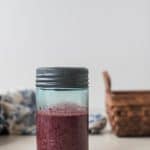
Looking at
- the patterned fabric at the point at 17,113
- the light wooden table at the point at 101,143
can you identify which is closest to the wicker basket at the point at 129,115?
the light wooden table at the point at 101,143

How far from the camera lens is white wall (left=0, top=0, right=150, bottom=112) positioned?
1.03m

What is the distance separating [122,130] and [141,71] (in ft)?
0.97

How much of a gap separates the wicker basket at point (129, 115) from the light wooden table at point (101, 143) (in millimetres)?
19

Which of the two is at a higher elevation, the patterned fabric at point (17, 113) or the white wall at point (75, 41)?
the white wall at point (75, 41)

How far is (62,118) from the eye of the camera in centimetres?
54

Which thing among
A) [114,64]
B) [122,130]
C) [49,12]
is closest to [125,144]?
[122,130]

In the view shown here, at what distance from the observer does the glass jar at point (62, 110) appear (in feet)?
1.78

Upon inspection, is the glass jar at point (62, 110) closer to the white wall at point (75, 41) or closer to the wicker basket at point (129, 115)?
the wicker basket at point (129, 115)

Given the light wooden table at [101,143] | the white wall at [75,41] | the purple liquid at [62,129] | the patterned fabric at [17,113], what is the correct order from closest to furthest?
the purple liquid at [62,129], the light wooden table at [101,143], the patterned fabric at [17,113], the white wall at [75,41]

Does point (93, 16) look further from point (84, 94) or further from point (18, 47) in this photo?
point (84, 94)

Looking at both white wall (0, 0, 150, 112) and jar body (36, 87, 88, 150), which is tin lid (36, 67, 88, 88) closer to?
jar body (36, 87, 88, 150)

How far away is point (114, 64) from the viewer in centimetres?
104

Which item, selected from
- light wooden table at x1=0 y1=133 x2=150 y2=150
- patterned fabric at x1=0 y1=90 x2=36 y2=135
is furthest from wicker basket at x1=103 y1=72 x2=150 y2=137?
patterned fabric at x1=0 y1=90 x2=36 y2=135

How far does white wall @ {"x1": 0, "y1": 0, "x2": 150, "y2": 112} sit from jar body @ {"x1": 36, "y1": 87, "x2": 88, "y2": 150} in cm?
46
